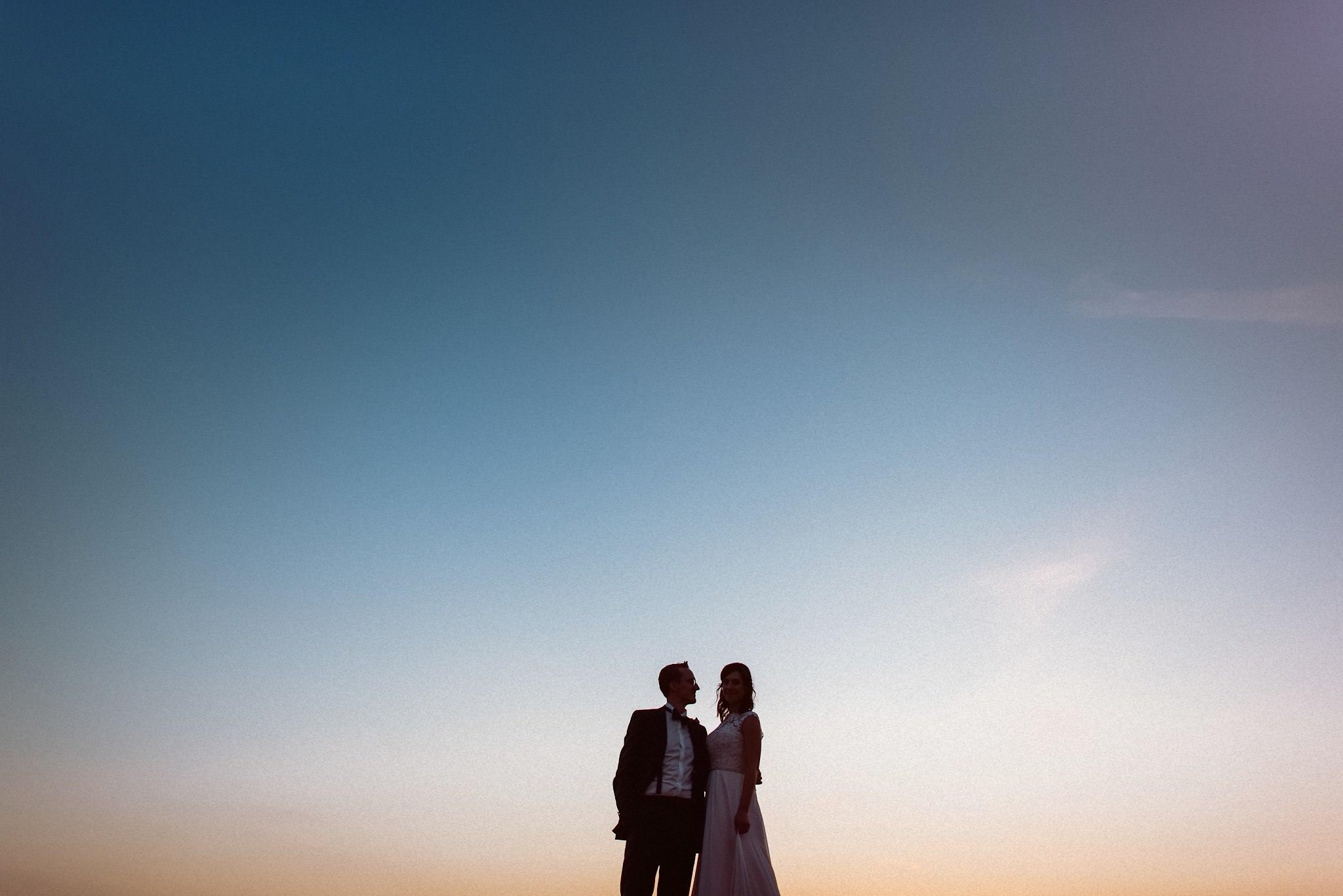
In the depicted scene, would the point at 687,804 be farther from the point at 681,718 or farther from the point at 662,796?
the point at 681,718

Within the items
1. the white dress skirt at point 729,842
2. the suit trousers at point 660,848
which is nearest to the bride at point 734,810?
the white dress skirt at point 729,842

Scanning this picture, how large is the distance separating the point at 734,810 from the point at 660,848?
906 millimetres

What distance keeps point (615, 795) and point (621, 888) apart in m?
0.88

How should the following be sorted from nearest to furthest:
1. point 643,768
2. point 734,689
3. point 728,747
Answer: point 643,768, point 728,747, point 734,689

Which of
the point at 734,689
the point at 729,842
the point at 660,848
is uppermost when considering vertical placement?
the point at 734,689

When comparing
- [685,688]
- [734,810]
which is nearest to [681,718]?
[685,688]

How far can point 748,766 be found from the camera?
35.9 ft

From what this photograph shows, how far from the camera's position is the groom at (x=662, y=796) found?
10469 millimetres

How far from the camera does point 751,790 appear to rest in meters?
10.9

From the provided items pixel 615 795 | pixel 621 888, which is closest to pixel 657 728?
pixel 615 795

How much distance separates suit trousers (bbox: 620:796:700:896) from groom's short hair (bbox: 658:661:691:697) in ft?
3.80

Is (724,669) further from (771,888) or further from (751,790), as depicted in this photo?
(771,888)

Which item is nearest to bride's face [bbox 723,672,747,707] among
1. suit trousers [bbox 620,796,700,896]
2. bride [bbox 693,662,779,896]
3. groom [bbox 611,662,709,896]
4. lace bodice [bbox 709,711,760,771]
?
bride [bbox 693,662,779,896]

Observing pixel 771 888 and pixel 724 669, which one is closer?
pixel 771 888
